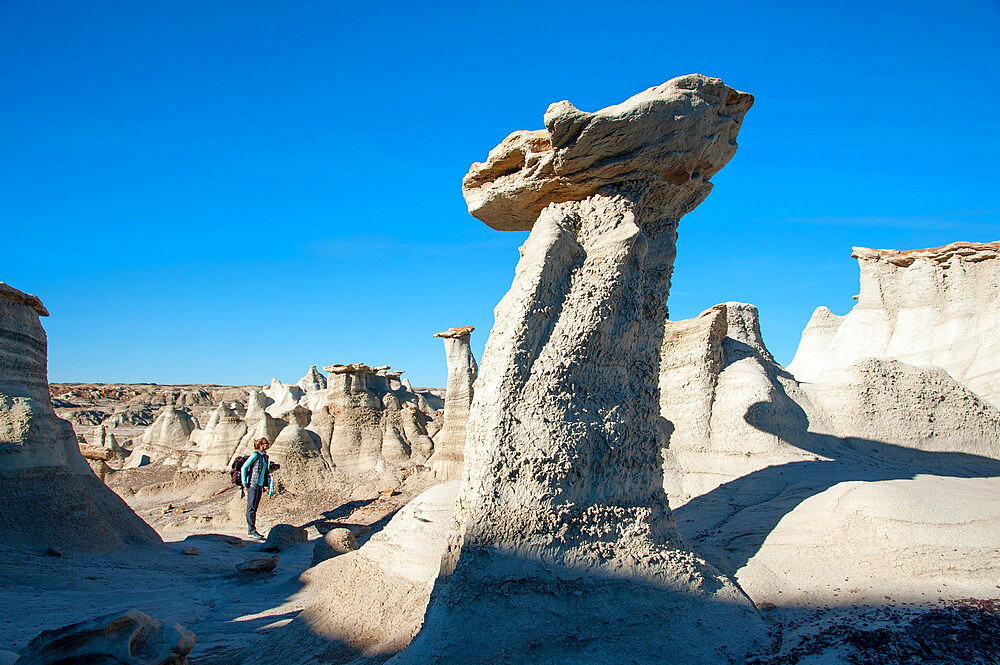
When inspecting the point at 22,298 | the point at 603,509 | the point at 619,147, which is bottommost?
the point at 603,509

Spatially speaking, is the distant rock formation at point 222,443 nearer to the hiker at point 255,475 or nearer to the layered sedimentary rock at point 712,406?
the hiker at point 255,475

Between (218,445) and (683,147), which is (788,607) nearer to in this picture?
(683,147)

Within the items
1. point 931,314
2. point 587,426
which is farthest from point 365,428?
point 931,314

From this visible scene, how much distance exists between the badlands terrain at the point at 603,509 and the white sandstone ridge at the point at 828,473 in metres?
0.02

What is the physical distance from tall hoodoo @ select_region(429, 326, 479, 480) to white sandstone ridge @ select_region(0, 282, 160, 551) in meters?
6.02

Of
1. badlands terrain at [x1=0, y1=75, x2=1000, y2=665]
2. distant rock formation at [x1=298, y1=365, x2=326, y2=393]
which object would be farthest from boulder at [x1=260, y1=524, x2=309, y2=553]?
distant rock formation at [x1=298, y1=365, x2=326, y2=393]

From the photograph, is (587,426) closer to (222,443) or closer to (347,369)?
(347,369)

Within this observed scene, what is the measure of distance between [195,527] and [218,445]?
5239mm

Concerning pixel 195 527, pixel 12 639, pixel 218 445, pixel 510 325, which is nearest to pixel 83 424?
pixel 218 445

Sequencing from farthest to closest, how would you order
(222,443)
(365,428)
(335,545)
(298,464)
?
(222,443), (365,428), (298,464), (335,545)

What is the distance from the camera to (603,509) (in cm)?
324

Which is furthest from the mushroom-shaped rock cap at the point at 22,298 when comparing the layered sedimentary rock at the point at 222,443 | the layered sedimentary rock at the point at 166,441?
the layered sedimentary rock at the point at 166,441

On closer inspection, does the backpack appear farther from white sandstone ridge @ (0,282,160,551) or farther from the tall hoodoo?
the tall hoodoo

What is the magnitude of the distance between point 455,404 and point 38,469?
331 inches
